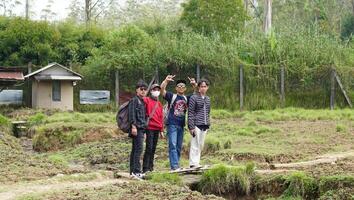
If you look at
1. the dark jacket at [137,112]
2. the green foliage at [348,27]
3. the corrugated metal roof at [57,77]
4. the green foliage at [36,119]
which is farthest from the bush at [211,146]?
the green foliage at [348,27]

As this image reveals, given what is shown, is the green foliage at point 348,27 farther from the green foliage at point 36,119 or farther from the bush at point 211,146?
the bush at point 211,146

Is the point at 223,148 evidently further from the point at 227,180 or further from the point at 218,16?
the point at 218,16

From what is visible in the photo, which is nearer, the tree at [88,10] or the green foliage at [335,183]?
the green foliage at [335,183]

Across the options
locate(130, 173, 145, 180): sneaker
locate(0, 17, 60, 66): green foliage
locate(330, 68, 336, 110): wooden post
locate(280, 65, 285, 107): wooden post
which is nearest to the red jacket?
locate(130, 173, 145, 180): sneaker

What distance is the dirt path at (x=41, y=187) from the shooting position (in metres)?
8.76

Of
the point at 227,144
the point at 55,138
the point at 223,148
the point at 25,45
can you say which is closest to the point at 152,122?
the point at 223,148

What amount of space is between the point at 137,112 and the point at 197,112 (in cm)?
111

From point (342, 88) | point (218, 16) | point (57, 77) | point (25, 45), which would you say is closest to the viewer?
point (342, 88)

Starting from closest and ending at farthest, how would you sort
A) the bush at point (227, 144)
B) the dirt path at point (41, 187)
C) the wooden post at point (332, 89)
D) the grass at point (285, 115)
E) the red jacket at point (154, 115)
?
the dirt path at point (41, 187)
the red jacket at point (154, 115)
the bush at point (227, 144)
the grass at point (285, 115)
the wooden post at point (332, 89)

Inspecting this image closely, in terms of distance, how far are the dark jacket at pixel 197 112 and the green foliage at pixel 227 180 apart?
1.12 meters

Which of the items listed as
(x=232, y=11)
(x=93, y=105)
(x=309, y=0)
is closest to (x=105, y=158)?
(x=93, y=105)

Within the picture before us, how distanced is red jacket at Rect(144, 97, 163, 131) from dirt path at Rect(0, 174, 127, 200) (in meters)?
1.39

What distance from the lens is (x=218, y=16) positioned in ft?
106

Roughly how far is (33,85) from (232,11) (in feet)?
34.4
